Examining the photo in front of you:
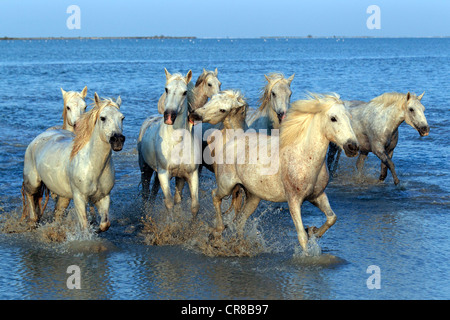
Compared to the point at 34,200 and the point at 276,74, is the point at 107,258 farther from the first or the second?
the point at 276,74

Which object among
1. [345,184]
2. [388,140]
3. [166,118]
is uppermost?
[166,118]

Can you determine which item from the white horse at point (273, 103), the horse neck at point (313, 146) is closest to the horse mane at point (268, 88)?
the white horse at point (273, 103)

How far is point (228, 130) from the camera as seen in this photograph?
7945mm

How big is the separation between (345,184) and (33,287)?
22.9 feet

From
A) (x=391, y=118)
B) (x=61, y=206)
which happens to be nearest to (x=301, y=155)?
(x=61, y=206)

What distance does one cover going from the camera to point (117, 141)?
22.4ft

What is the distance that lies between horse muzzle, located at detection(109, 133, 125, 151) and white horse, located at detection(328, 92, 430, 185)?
583cm

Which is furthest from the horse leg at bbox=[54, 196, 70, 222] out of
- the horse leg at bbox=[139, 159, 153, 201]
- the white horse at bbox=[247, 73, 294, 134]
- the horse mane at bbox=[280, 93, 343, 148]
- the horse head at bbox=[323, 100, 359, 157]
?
the horse head at bbox=[323, 100, 359, 157]

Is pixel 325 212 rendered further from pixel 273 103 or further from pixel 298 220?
pixel 273 103

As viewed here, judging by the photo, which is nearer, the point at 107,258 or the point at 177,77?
the point at 107,258

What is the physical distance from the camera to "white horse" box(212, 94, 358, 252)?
6.56 m

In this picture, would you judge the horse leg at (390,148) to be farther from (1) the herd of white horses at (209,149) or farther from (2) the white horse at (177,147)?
(2) the white horse at (177,147)

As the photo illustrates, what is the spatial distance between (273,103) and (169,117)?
1770 millimetres

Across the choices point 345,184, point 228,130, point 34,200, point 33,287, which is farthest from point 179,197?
point 345,184
